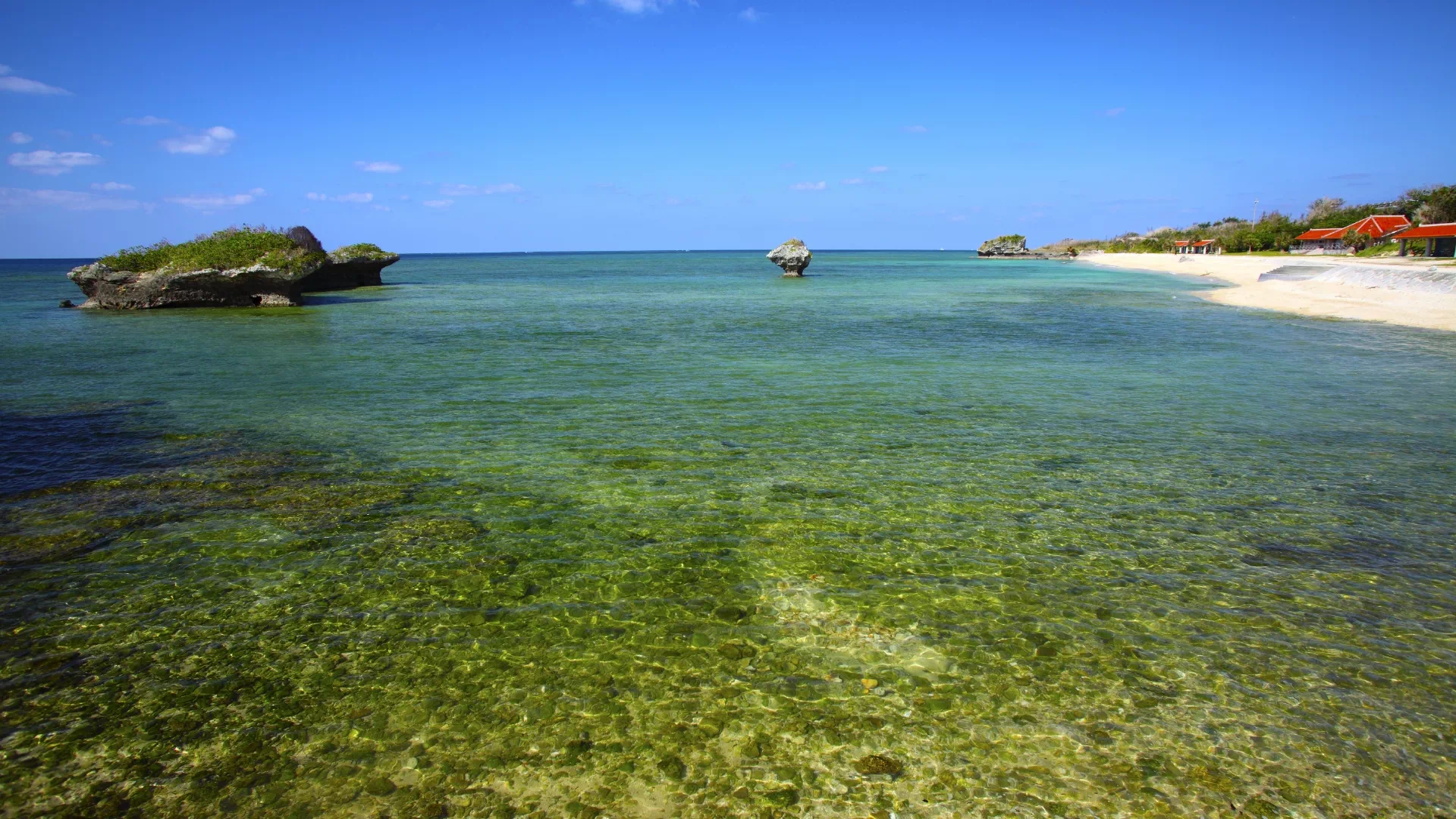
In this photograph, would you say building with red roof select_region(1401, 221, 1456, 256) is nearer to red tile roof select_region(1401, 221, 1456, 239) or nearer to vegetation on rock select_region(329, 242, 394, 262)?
red tile roof select_region(1401, 221, 1456, 239)

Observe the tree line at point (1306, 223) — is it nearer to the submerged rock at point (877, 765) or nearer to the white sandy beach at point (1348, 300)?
the white sandy beach at point (1348, 300)

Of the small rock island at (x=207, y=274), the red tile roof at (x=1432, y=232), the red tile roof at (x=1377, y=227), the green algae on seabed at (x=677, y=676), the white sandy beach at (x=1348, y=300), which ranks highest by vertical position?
the red tile roof at (x=1377, y=227)

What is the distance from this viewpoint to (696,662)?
5.77 metres

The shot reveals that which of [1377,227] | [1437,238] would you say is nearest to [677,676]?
[1437,238]

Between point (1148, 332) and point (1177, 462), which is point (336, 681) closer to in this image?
point (1177, 462)

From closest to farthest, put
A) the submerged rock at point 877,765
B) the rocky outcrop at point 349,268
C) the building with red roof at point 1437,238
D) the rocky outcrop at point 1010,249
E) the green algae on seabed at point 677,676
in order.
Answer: the green algae on seabed at point 677,676 → the submerged rock at point 877,765 → the rocky outcrop at point 349,268 → the building with red roof at point 1437,238 → the rocky outcrop at point 1010,249

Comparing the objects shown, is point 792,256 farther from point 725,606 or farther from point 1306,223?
point 1306,223

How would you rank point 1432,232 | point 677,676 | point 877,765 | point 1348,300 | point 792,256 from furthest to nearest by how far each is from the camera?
point 792,256, point 1432,232, point 1348,300, point 677,676, point 877,765

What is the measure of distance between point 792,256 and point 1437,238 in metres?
58.0

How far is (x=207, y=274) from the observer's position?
1463 inches

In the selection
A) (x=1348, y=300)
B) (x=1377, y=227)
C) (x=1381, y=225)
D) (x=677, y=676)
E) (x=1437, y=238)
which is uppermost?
(x=1381, y=225)

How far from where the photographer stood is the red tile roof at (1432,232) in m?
64.5

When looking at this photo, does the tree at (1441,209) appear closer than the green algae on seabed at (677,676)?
No

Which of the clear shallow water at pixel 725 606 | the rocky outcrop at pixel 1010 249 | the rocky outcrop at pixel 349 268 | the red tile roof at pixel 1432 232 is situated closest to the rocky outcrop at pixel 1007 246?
the rocky outcrop at pixel 1010 249
